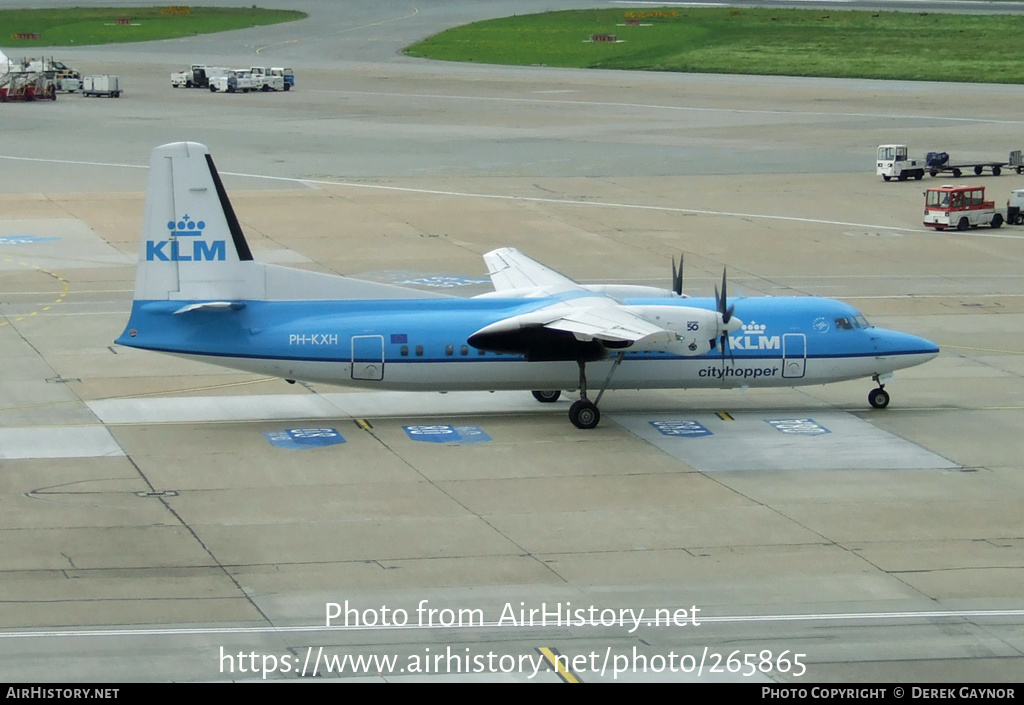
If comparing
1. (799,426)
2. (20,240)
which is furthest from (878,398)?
(20,240)

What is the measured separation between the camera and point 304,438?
32.8 meters

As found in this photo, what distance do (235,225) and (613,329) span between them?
9529 mm

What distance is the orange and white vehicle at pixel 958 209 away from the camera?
2409 inches

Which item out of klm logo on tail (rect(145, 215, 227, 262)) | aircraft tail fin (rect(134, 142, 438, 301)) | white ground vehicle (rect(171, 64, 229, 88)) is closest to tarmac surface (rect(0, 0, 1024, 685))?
aircraft tail fin (rect(134, 142, 438, 301))

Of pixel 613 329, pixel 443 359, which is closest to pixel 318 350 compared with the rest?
pixel 443 359

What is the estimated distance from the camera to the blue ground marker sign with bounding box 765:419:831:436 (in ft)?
110

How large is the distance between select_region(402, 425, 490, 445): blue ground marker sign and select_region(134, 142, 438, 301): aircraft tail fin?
15.1 feet

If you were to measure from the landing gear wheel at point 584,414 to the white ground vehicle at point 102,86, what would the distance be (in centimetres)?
8606

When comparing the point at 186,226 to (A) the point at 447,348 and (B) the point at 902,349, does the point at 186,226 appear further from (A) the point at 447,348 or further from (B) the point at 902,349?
(B) the point at 902,349

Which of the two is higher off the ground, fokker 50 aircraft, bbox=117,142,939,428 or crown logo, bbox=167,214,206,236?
crown logo, bbox=167,214,206,236

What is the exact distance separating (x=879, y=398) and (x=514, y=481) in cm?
1095

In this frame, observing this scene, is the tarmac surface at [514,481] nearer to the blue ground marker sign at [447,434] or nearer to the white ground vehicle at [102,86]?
the blue ground marker sign at [447,434]

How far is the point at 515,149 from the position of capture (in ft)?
276

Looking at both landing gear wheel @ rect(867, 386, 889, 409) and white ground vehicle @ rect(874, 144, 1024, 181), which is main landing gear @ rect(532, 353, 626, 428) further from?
white ground vehicle @ rect(874, 144, 1024, 181)
